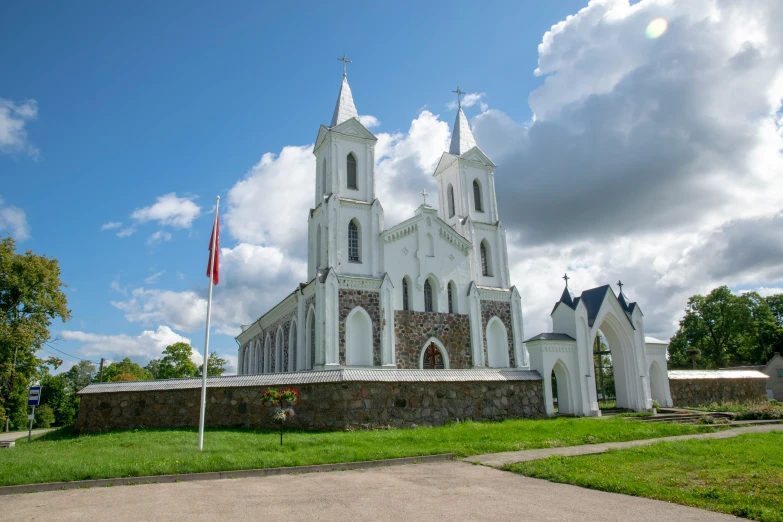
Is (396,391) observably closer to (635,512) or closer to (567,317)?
(567,317)

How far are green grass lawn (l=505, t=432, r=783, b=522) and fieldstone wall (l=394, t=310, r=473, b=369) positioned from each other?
14.7m

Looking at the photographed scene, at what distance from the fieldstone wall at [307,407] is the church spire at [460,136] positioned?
58.8ft

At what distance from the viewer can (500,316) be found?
31141 millimetres

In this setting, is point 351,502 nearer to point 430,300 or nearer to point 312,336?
point 312,336

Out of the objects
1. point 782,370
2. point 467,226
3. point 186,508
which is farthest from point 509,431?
point 782,370

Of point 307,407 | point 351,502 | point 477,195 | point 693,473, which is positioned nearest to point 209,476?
point 351,502

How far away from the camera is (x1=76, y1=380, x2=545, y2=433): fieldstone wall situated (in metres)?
19.7

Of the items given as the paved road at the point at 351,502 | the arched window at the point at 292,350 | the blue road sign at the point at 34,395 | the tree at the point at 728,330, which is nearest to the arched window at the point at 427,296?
the arched window at the point at 292,350

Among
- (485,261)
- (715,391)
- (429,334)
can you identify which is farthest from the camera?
(485,261)

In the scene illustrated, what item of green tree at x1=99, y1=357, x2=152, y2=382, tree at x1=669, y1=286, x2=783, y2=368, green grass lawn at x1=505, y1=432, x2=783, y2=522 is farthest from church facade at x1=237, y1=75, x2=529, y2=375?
green tree at x1=99, y1=357, x2=152, y2=382

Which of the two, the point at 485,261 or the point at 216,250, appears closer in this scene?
the point at 216,250

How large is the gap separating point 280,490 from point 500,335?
22.7 meters

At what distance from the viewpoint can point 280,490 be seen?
32.6 feet

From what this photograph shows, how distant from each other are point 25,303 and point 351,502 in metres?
32.8
